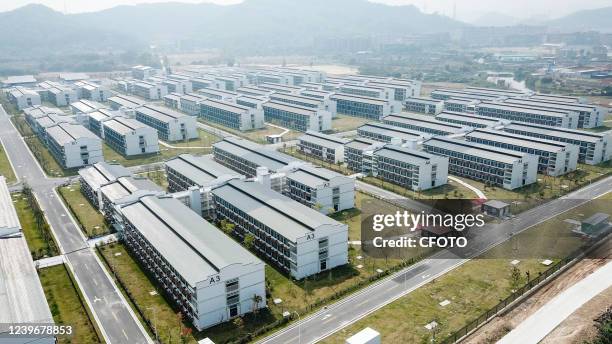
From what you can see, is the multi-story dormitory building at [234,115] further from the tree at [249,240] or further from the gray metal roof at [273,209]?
the tree at [249,240]

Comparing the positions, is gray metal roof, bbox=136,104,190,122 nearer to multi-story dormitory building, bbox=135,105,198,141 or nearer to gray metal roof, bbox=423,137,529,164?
multi-story dormitory building, bbox=135,105,198,141

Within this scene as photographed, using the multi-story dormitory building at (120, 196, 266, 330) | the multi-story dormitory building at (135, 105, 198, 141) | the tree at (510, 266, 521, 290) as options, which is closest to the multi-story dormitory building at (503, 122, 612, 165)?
the tree at (510, 266, 521, 290)

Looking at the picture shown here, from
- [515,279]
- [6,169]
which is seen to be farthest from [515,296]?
[6,169]

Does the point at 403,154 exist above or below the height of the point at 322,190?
above

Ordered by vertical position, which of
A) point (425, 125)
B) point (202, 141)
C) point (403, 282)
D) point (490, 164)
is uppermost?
point (425, 125)

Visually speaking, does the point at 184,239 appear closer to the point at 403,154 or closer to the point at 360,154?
the point at 403,154

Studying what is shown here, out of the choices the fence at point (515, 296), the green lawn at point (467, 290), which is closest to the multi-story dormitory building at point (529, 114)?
the green lawn at point (467, 290)
